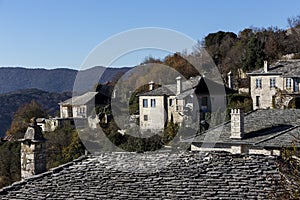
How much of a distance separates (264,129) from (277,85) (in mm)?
18987

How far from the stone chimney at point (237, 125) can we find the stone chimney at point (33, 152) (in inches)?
416

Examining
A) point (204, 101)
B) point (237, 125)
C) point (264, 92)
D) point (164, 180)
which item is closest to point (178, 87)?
point (204, 101)

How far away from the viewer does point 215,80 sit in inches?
1711

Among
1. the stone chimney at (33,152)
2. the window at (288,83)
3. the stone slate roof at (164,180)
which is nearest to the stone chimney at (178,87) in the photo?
the window at (288,83)

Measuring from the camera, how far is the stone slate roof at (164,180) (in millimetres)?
7902

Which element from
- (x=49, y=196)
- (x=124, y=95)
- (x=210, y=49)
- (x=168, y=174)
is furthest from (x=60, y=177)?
(x=210, y=49)

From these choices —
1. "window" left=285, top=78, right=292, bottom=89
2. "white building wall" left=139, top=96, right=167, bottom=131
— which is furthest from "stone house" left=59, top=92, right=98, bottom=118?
"window" left=285, top=78, right=292, bottom=89

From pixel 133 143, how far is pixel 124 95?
4.32m

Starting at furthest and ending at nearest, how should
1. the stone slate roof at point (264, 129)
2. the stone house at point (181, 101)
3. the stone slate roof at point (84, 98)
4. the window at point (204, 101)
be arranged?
the stone slate roof at point (84, 98)
the window at point (204, 101)
the stone house at point (181, 101)
the stone slate roof at point (264, 129)

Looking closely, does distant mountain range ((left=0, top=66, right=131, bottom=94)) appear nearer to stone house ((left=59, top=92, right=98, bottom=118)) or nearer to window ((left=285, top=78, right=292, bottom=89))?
stone house ((left=59, top=92, right=98, bottom=118))

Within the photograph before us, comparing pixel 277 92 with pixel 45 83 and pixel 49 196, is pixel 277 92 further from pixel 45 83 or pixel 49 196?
pixel 45 83

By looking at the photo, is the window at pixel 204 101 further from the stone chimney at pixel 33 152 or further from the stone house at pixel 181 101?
the stone chimney at pixel 33 152

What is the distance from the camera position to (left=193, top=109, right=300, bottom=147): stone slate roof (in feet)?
59.3

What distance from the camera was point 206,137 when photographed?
815 inches
